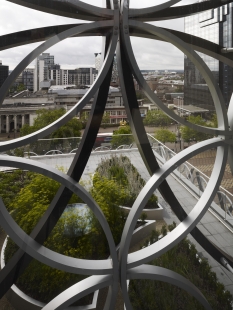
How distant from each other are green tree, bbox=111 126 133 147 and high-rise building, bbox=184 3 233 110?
731mm

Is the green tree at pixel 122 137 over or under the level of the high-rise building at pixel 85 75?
under

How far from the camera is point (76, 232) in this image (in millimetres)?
2945

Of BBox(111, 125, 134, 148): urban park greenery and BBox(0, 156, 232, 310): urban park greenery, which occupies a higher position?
BBox(111, 125, 134, 148): urban park greenery

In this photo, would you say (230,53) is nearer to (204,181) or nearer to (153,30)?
(153,30)

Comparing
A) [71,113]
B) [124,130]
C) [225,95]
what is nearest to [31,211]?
[71,113]

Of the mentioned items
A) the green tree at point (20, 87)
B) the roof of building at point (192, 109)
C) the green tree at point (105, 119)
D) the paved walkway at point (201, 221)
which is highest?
the green tree at point (20, 87)

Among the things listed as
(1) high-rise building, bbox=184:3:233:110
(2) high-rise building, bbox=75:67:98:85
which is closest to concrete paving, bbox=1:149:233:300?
(2) high-rise building, bbox=75:67:98:85

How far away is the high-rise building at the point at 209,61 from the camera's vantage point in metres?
3.11

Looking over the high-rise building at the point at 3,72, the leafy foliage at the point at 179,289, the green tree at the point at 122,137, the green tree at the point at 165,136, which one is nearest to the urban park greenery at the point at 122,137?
the green tree at the point at 122,137

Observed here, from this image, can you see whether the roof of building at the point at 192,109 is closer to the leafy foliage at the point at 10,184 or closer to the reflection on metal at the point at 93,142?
the reflection on metal at the point at 93,142

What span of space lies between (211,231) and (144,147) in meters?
1.28

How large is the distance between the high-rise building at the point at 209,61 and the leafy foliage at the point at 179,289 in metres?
1.45

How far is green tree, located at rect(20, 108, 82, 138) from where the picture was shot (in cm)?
271

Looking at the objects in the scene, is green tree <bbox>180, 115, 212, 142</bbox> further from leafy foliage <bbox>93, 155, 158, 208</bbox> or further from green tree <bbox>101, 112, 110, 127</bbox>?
→ green tree <bbox>101, 112, 110, 127</bbox>
